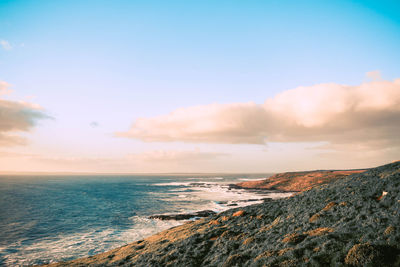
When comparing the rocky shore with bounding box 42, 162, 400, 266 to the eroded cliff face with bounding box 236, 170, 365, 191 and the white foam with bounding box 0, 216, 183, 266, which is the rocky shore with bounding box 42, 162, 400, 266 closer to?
the white foam with bounding box 0, 216, 183, 266

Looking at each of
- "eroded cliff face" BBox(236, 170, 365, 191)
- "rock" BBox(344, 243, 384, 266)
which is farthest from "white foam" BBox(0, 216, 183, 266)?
"eroded cliff face" BBox(236, 170, 365, 191)

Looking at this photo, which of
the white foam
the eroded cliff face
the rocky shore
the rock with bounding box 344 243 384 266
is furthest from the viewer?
the eroded cliff face

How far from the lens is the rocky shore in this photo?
11.1m

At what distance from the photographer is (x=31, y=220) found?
4609 cm

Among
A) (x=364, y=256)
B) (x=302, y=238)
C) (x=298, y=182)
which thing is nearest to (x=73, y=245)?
(x=302, y=238)

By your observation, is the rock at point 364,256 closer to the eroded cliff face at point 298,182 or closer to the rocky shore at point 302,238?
the rocky shore at point 302,238

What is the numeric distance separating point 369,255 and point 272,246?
6.28 m

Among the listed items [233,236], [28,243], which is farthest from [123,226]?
[233,236]

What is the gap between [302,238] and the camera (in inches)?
587

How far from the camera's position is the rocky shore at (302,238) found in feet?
36.4

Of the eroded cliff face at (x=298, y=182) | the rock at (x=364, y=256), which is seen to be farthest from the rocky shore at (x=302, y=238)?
the eroded cliff face at (x=298, y=182)

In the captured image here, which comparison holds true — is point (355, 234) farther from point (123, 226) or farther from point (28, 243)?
point (28, 243)

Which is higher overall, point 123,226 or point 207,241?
point 207,241

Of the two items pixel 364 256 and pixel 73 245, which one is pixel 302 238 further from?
pixel 73 245
